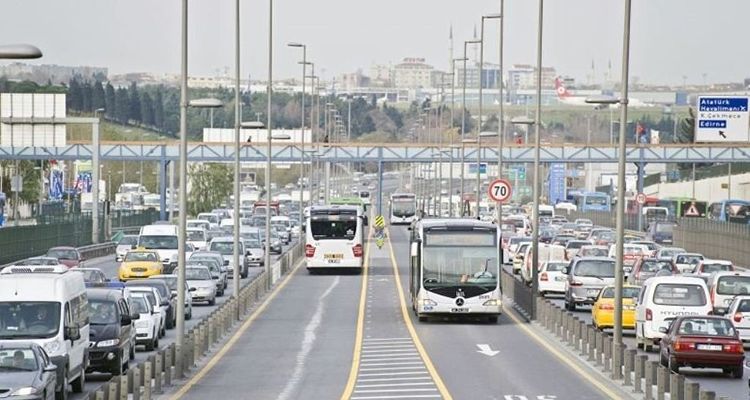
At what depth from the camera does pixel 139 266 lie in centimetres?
6738

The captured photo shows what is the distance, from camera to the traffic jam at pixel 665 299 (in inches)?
1375

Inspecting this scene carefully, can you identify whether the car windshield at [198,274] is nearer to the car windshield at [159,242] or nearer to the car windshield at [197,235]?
the car windshield at [159,242]

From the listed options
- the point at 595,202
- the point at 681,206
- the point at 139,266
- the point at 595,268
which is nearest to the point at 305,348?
the point at 595,268

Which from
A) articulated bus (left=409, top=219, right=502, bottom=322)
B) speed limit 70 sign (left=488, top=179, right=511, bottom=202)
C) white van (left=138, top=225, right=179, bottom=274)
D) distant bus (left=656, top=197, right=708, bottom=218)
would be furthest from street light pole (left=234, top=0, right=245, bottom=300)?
distant bus (left=656, top=197, right=708, bottom=218)

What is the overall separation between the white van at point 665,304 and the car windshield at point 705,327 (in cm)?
469

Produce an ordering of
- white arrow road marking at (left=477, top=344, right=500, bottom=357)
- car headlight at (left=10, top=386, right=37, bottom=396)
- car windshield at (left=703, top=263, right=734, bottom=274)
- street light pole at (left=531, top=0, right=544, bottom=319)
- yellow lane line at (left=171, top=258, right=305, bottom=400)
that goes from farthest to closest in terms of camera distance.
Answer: car windshield at (left=703, top=263, right=734, bottom=274) → street light pole at (left=531, top=0, right=544, bottom=319) → white arrow road marking at (left=477, top=344, right=500, bottom=357) → yellow lane line at (left=171, top=258, right=305, bottom=400) → car headlight at (left=10, top=386, right=37, bottom=396)

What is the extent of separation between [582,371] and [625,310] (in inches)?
444

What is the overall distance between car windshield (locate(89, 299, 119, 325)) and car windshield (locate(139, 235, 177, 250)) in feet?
143

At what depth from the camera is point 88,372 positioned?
35062 mm

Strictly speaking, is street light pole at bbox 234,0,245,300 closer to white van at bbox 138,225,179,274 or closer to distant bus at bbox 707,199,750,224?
white van at bbox 138,225,179,274

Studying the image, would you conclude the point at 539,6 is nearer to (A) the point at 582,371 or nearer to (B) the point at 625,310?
(B) the point at 625,310

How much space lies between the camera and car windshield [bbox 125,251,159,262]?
68.2 meters

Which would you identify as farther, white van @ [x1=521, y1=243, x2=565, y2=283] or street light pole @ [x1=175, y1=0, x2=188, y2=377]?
white van @ [x1=521, y1=243, x2=565, y2=283]

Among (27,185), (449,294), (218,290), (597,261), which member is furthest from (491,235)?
(27,185)
